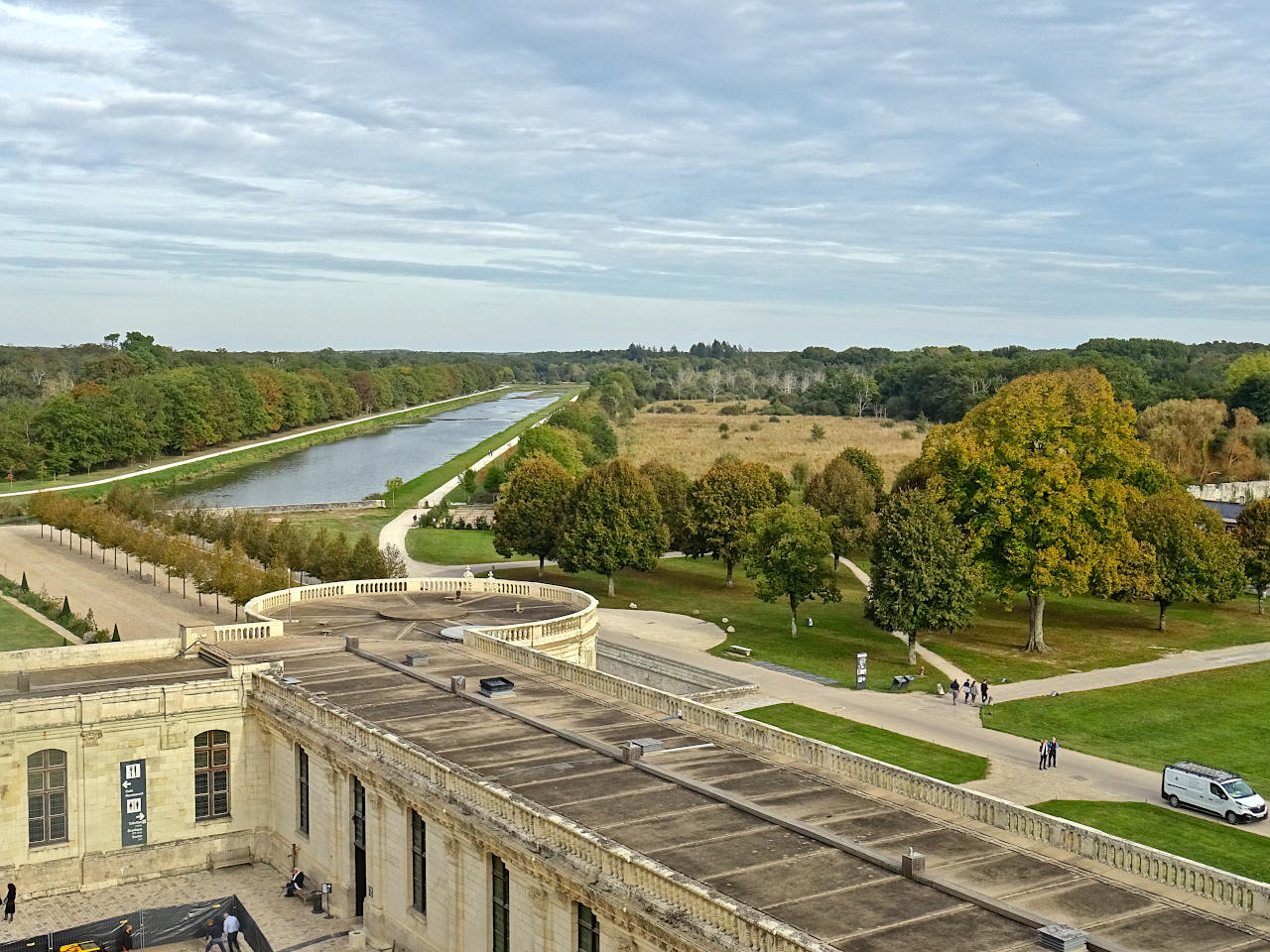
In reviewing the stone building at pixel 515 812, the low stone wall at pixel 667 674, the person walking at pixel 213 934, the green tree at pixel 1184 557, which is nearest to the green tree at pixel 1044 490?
the green tree at pixel 1184 557

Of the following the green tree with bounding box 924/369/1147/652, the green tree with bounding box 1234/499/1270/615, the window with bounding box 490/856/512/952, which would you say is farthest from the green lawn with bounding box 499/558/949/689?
the window with bounding box 490/856/512/952

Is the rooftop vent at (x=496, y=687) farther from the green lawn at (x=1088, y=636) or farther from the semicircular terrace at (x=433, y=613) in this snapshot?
the green lawn at (x=1088, y=636)

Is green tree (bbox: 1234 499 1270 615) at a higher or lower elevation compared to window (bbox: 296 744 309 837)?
higher

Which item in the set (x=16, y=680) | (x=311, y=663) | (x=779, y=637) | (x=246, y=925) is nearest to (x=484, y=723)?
(x=246, y=925)

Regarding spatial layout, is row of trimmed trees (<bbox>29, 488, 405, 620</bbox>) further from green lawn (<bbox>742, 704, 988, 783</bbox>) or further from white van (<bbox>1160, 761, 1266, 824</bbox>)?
white van (<bbox>1160, 761, 1266, 824</bbox>)

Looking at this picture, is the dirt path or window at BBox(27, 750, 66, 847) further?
the dirt path

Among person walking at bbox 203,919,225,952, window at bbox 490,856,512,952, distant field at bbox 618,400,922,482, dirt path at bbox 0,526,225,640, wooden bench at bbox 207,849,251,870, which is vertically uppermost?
distant field at bbox 618,400,922,482

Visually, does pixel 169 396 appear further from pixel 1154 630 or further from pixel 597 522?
pixel 1154 630

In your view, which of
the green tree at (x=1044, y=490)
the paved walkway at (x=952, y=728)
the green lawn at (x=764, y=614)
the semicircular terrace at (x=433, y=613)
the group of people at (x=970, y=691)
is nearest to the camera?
the paved walkway at (x=952, y=728)
